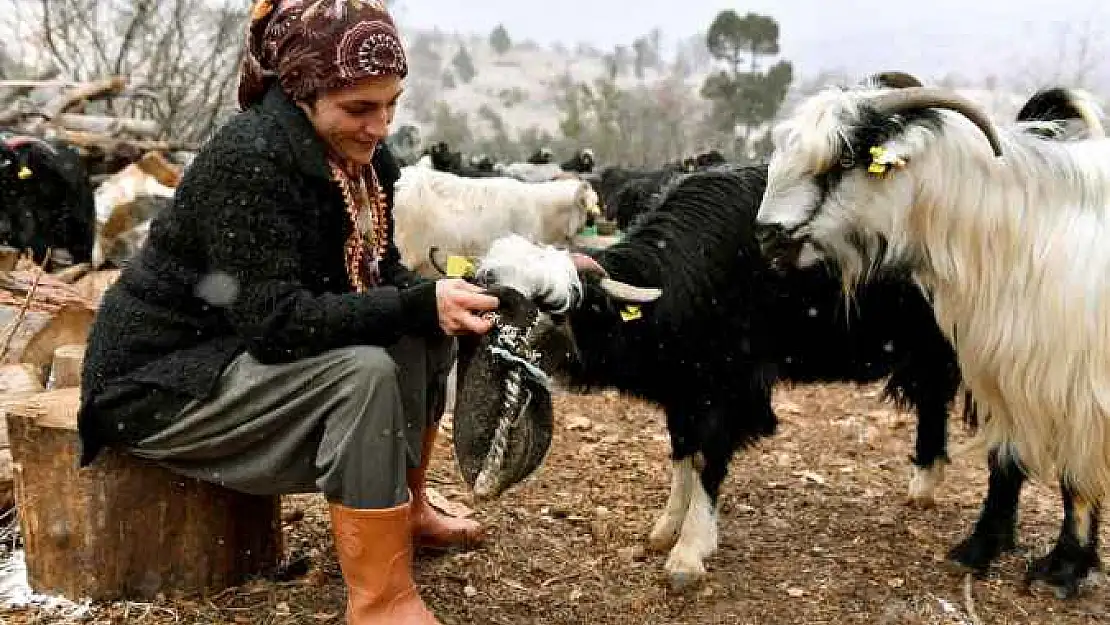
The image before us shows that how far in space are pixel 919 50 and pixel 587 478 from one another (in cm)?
11808

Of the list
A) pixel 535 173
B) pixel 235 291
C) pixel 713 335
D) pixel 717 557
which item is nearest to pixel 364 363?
pixel 235 291

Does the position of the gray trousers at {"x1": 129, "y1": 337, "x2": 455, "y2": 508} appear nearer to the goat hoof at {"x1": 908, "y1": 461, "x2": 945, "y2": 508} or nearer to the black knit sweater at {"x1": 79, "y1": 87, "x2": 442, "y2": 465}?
the black knit sweater at {"x1": 79, "y1": 87, "x2": 442, "y2": 465}

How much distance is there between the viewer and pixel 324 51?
232 centimetres

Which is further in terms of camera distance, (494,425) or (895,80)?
(895,80)

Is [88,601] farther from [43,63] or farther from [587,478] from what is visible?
[43,63]

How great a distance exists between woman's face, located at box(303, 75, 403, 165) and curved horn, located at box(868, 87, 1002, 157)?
1323 millimetres

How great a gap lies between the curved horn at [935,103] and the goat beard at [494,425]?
1260 millimetres

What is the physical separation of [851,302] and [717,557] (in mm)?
947

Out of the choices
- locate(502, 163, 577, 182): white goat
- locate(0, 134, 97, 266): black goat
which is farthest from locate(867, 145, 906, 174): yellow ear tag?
locate(502, 163, 577, 182): white goat

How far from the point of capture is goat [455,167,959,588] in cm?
325

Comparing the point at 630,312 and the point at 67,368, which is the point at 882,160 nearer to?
the point at 630,312

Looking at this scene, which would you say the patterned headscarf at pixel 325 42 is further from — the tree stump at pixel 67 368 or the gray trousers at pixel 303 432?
the tree stump at pixel 67 368

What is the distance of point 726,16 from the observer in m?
28.2

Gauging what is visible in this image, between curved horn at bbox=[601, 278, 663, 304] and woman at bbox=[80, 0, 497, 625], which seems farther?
curved horn at bbox=[601, 278, 663, 304]
